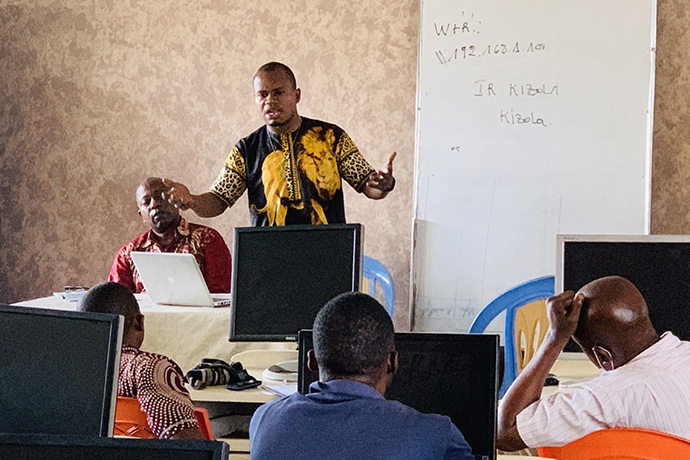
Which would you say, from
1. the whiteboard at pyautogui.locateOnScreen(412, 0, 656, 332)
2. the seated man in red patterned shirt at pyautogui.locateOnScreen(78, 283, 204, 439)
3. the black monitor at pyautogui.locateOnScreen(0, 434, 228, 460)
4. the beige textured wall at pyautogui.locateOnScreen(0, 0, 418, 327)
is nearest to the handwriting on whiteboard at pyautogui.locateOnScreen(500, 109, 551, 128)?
the whiteboard at pyautogui.locateOnScreen(412, 0, 656, 332)

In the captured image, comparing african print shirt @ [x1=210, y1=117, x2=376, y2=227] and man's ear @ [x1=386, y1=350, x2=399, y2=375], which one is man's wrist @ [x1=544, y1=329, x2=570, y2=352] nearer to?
man's ear @ [x1=386, y1=350, x2=399, y2=375]

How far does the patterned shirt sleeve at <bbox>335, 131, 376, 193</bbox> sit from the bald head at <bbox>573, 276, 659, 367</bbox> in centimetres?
192

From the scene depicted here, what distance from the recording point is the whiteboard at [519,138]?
14.6 feet

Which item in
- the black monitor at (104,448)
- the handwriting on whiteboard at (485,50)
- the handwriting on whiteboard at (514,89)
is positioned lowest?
the black monitor at (104,448)

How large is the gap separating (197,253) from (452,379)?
2306mm

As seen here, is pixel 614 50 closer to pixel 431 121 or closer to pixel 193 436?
pixel 431 121

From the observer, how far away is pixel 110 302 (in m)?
2.15

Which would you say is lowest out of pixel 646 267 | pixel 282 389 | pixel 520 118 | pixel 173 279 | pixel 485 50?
pixel 282 389

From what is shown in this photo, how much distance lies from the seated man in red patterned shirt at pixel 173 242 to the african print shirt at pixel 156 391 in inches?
76.2

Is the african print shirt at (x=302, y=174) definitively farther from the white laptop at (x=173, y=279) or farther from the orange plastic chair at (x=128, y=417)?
the orange plastic chair at (x=128, y=417)

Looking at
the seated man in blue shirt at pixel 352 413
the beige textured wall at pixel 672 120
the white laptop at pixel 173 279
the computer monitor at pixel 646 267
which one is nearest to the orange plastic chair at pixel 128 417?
the seated man in blue shirt at pixel 352 413

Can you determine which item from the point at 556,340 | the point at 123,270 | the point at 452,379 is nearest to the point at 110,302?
the point at 452,379

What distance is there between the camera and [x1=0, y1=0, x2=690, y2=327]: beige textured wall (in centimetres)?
499

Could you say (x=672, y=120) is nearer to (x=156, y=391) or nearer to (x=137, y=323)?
(x=137, y=323)
